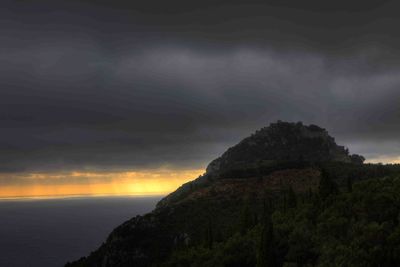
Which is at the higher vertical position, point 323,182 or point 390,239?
point 323,182

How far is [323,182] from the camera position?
122125 millimetres

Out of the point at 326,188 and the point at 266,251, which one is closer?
the point at 266,251

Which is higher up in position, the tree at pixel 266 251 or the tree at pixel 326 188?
Result: the tree at pixel 326 188

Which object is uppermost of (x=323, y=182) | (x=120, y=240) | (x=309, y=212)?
(x=323, y=182)

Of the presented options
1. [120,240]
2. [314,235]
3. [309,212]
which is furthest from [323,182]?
[120,240]

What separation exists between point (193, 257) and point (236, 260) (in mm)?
22328

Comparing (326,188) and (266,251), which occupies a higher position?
(326,188)

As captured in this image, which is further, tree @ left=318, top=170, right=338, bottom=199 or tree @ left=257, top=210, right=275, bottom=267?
tree @ left=318, top=170, right=338, bottom=199

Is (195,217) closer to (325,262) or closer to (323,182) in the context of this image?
(323,182)

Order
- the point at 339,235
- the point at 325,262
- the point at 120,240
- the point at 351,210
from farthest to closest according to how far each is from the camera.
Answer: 1. the point at 120,240
2. the point at 351,210
3. the point at 339,235
4. the point at 325,262

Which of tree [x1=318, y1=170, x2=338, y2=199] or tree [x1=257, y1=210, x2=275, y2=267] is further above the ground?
tree [x1=318, y1=170, x2=338, y2=199]

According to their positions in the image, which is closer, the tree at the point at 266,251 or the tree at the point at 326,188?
the tree at the point at 266,251

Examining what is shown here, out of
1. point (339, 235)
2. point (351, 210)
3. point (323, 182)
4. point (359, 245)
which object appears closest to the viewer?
point (359, 245)

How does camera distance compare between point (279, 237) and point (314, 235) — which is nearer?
point (314, 235)
